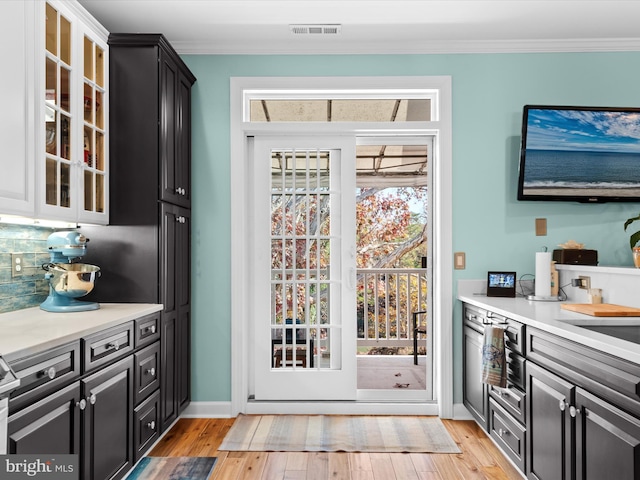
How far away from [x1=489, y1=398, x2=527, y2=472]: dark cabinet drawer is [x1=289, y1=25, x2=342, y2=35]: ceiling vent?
2.56 m

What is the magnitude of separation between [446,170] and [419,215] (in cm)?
302

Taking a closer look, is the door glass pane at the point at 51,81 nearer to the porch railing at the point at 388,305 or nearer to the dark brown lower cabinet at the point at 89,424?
the dark brown lower cabinet at the point at 89,424

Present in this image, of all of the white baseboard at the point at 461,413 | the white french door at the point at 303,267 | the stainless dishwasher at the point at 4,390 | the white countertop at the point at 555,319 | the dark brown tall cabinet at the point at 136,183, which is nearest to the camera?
the stainless dishwasher at the point at 4,390

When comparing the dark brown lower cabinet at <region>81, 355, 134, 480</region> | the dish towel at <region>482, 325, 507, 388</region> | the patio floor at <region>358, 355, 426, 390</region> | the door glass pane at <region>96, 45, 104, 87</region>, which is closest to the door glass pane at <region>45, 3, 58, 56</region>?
the door glass pane at <region>96, 45, 104, 87</region>

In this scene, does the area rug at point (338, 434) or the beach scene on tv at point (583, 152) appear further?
the beach scene on tv at point (583, 152)

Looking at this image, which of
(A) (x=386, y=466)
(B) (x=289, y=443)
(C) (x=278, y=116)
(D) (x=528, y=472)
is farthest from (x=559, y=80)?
(B) (x=289, y=443)

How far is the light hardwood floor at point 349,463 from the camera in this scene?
2508mm

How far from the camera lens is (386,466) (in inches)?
103

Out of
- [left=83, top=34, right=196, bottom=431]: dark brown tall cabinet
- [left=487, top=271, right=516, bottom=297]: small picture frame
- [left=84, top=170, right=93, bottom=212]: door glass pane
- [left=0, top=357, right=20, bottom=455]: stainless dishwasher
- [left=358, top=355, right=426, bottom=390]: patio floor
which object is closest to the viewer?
[left=0, top=357, right=20, bottom=455]: stainless dishwasher

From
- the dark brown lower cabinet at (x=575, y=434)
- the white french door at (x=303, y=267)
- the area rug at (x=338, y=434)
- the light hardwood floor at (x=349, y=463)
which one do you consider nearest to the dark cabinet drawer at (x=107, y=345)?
the light hardwood floor at (x=349, y=463)

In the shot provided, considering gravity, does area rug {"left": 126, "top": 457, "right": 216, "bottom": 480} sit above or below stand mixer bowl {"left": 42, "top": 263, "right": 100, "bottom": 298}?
below

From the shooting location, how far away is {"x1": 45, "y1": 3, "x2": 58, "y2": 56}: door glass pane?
2.22 meters

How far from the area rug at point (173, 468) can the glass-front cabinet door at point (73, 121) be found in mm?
1412

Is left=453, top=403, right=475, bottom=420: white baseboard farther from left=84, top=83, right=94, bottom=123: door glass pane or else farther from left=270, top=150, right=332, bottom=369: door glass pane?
left=84, top=83, right=94, bottom=123: door glass pane
